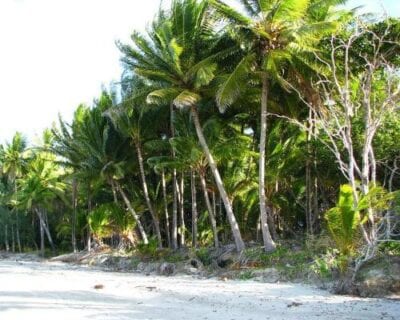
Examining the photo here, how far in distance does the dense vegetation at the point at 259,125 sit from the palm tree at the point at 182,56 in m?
0.05

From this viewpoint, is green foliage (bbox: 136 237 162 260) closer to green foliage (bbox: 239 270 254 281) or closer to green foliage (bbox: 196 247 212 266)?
green foliage (bbox: 196 247 212 266)

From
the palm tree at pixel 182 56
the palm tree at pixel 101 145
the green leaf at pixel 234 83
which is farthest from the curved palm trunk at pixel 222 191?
the palm tree at pixel 101 145

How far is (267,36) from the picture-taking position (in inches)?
649

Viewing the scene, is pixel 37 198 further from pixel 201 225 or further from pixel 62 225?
pixel 201 225

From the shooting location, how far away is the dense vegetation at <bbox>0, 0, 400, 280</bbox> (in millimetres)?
13734

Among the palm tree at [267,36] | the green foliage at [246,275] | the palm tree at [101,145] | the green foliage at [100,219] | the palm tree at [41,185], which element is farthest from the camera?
the palm tree at [41,185]

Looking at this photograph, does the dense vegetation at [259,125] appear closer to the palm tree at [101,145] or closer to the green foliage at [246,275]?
the palm tree at [101,145]

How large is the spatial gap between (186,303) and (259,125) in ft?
42.3

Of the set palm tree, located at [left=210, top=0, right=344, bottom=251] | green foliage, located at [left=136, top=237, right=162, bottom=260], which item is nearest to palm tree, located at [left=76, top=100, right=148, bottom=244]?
green foliage, located at [left=136, top=237, right=162, bottom=260]

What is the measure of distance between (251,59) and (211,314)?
10.4 m

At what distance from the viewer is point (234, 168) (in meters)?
22.0

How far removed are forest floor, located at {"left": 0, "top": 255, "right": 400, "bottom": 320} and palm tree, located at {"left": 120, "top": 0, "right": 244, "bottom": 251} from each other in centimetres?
646

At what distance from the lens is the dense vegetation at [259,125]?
13734 millimetres

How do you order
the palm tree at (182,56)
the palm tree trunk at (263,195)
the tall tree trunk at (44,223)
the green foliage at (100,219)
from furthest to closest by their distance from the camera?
the tall tree trunk at (44,223)
the green foliage at (100,219)
the palm tree at (182,56)
the palm tree trunk at (263,195)
